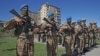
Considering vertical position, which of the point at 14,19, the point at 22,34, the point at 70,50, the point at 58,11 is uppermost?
the point at 58,11

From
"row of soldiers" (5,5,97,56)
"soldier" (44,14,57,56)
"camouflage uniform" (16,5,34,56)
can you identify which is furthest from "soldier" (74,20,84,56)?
"camouflage uniform" (16,5,34,56)

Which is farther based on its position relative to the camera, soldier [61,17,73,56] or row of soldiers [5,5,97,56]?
soldier [61,17,73,56]

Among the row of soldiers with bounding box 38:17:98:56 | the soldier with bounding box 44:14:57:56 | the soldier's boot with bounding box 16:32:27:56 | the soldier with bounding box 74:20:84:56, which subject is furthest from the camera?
the soldier with bounding box 74:20:84:56

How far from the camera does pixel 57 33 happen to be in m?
12.9

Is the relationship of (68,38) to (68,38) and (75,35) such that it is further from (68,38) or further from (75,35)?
(75,35)

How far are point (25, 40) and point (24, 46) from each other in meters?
0.24

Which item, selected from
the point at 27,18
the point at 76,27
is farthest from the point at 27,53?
the point at 76,27

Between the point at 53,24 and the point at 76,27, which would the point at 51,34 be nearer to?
the point at 53,24

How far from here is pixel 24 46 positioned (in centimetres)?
916

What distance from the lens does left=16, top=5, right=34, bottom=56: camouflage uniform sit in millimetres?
9133

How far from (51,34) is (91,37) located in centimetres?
1294

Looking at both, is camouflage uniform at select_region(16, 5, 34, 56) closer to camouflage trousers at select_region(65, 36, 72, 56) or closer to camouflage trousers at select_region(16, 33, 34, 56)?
camouflage trousers at select_region(16, 33, 34, 56)

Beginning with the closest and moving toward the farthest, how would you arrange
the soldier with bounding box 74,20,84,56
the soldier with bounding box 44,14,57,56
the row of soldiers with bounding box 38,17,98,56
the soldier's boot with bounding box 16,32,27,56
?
1. the soldier's boot with bounding box 16,32,27,56
2. the soldier with bounding box 44,14,57,56
3. the row of soldiers with bounding box 38,17,98,56
4. the soldier with bounding box 74,20,84,56

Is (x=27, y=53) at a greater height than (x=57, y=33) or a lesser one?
lesser
